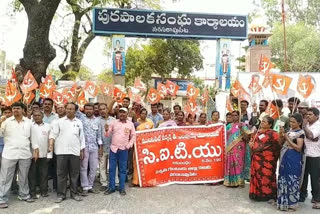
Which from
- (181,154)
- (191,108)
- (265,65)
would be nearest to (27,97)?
(181,154)

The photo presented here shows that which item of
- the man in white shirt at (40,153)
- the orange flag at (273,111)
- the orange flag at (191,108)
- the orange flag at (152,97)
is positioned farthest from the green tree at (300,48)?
the man in white shirt at (40,153)

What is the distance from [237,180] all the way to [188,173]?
88 centimetres

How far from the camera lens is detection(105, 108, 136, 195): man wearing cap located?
235 inches

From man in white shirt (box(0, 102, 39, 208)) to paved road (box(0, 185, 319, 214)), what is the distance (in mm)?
358

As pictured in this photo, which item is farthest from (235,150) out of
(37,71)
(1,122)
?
(37,71)

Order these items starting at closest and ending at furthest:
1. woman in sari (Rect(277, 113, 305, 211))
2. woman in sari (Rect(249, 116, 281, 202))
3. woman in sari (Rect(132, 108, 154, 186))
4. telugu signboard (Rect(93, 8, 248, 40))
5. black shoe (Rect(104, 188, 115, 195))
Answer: woman in sari (Rect(277, 113, 305, 211)) → woman in sari (Rect(249, 116, 281, 202)) → black shoe (Rect(104, 188, 115, 195)) → woman in sari (Rect(132, 108, 154, 186)) → telugu signboard (Rect(93, 8, 248, 40))

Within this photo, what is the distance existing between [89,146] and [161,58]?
1889 cm

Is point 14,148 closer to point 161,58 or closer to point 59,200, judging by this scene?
point 59,200

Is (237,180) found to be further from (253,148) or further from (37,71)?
(37,71)

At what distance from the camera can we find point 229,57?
1706cm

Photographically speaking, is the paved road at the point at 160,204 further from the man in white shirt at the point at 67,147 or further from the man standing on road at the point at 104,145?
the man standing on road at the point at 104,145

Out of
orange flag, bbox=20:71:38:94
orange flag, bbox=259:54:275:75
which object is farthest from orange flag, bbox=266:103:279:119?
orange flag, bbox=20:71:38:94

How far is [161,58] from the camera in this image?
2444 centimetres

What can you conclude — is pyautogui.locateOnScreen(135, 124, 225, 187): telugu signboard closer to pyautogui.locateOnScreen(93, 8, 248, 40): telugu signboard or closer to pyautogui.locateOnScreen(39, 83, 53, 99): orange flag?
pyautogui.locateOnScreen(39, 83, 53, 99): orange flag
